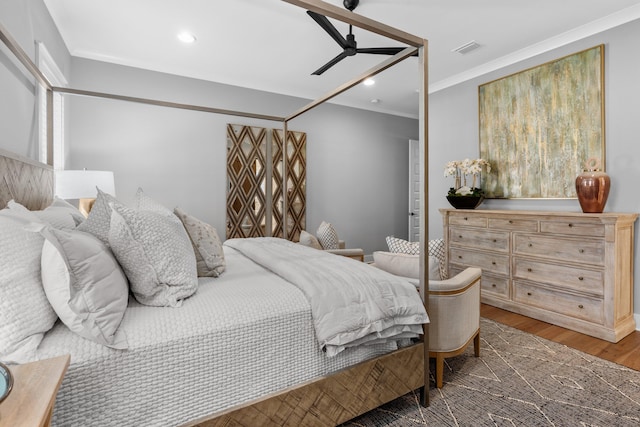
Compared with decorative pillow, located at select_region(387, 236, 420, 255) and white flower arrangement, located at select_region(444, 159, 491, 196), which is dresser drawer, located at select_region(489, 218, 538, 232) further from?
decorative pillow, located at select_region(387, 236, 420, 255)

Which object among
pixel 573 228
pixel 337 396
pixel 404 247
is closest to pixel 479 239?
pixel 573 228

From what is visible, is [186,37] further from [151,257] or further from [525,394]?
[525,394]

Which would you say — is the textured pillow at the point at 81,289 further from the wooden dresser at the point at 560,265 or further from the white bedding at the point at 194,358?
the wooden dresser at the point at 560,265

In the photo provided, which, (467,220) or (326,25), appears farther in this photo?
(467,220)

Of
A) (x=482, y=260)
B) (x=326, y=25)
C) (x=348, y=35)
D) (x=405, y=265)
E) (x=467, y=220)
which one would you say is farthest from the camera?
(x=467, y=220)

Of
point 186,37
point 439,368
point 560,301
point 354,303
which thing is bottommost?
point 439,368

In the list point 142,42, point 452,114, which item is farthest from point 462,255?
point 142,42

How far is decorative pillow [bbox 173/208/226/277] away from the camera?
1.69 meters

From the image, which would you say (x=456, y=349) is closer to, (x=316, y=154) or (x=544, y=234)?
(x=544, y=234)

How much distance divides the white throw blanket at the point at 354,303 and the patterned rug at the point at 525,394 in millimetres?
430

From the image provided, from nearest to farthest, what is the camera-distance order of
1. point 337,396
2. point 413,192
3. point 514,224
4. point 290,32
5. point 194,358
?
1. point 194,358
2. point 337,396
3. point 290,32
4. point 514,224
5. point 413,192

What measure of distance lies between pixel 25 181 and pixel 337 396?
198cm

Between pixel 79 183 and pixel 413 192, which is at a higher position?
pixel 413 192

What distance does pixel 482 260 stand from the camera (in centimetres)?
336
